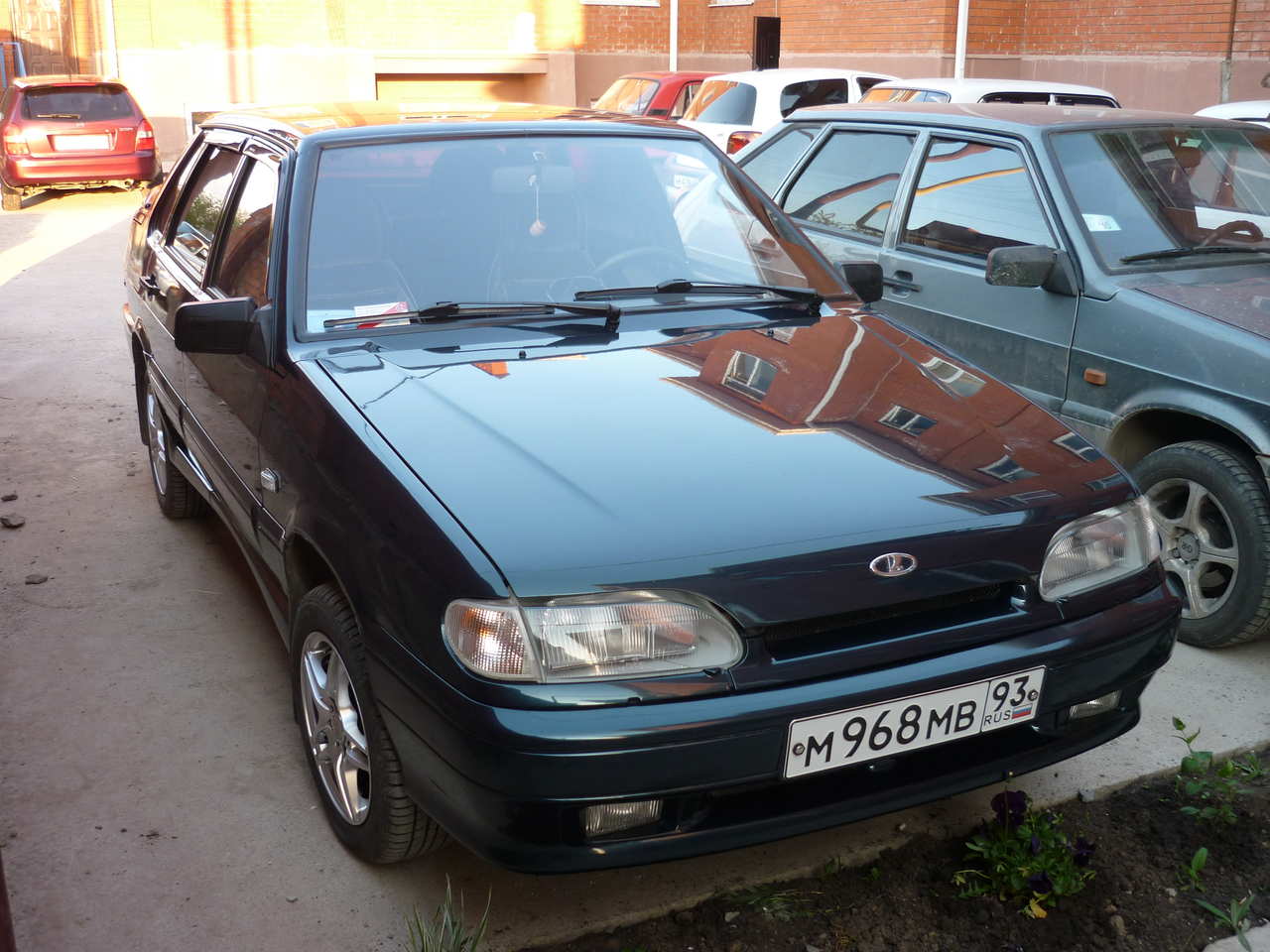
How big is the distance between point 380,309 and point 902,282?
2.48m

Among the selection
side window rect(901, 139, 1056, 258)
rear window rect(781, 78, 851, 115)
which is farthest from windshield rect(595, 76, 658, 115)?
side window rect(901, 139, 1056, 258)

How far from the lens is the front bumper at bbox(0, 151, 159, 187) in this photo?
49.9ft

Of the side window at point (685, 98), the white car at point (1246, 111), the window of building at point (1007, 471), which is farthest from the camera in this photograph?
the side window at point (685, 98)

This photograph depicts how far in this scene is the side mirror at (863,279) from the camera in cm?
387

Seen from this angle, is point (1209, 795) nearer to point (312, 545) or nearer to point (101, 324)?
point (312, 545)

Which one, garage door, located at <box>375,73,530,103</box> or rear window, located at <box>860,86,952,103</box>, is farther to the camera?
garage door, located at <box>375,73,530,103</box>

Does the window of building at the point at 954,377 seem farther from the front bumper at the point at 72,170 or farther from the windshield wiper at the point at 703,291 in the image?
the front bumper at the point at 72,170

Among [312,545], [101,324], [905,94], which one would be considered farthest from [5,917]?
[905,94]

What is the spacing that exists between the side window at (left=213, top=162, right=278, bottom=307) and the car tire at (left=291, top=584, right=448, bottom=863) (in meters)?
0.97

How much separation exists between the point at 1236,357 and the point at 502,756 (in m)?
2.66

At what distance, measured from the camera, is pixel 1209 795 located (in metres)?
3.20

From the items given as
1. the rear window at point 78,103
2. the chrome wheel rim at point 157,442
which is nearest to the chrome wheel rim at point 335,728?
the chrome wheel rim at point 157,442

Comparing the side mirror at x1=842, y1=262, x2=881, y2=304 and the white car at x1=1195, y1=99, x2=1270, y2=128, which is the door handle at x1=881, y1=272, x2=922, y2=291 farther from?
the white car at x1=1195, y1=99, x2=1270, y2=128

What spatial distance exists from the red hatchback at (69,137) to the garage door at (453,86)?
8805mm
